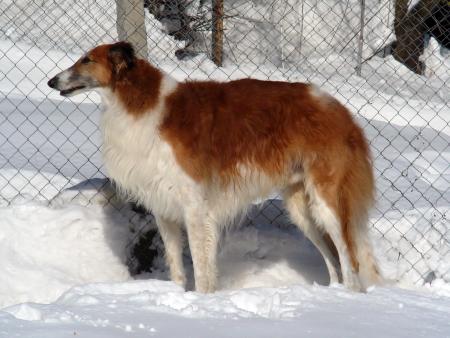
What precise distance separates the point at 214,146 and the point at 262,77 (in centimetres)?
490

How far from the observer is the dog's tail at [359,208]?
202 inches

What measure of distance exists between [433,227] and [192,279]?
69.5 inches

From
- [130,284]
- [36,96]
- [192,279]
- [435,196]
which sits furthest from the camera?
[36,96]

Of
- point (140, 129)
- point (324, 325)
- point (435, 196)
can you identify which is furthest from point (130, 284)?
point (435, 196)

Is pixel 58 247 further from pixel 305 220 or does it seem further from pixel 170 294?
pixel 305 220

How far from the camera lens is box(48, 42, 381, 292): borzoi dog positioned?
496 centimetres

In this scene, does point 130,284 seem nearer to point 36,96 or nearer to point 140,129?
point 140,129

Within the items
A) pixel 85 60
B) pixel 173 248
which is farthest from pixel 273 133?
pixel 85 60

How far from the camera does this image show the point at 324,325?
158 inches

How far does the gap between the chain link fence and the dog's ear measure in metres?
0.88

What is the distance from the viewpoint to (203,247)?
5078 millimetres

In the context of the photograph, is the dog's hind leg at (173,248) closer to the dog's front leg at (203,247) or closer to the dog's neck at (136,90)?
the dog's front leg at (203,247)

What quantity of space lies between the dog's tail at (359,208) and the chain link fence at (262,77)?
0.45 metres

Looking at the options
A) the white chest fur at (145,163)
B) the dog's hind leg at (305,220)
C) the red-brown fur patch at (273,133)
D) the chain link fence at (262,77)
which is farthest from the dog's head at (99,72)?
the dog's hind leg at (305,220)
